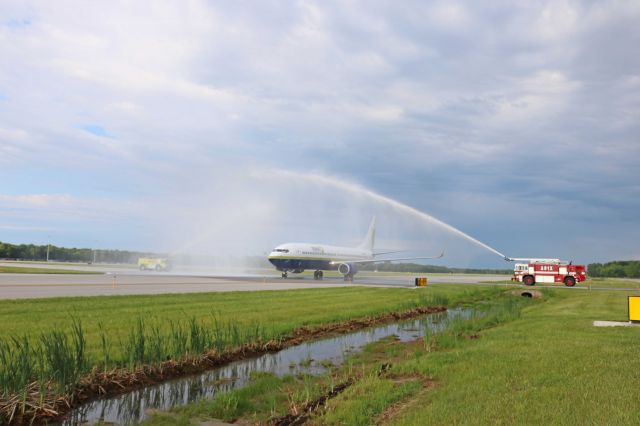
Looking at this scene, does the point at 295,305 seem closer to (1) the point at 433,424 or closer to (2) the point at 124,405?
(2) the point at 124,405

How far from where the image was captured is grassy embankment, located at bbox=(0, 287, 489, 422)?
33.4 feet

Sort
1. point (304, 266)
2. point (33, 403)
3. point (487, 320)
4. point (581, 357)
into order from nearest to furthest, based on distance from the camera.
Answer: point (33, 403)
point (581, 357)
point (487, 320)
point (304, 266)

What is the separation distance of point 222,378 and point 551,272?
185ft

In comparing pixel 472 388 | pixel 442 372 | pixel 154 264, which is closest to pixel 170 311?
pixel 442 372

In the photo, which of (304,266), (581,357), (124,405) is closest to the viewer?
(124,405)

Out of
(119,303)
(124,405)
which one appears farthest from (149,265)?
(124,405)

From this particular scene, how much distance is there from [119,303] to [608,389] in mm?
21934

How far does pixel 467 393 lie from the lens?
9.58m

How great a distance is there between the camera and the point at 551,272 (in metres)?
59.6

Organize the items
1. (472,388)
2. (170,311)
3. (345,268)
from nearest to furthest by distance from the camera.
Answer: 1. (472,388)
2. (170,311)
3. (345,268)

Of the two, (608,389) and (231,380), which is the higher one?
(608,389)

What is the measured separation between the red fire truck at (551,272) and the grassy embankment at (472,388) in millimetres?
46356

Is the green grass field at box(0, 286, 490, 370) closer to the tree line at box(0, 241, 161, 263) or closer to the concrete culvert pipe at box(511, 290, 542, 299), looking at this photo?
the concrete culvert pipe at box(511, 290, 542, 299)

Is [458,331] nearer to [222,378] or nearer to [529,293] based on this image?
[222,378]
